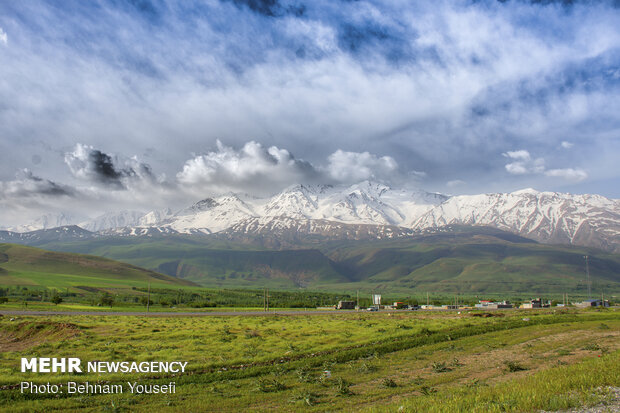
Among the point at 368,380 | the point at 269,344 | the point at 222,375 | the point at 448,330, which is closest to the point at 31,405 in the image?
the point at 222,375

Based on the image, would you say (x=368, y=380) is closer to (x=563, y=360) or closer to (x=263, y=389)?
(x=263, y=389)

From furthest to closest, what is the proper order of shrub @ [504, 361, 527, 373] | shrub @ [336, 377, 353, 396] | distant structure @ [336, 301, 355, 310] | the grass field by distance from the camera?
distant structure @ [336, 301, 355, 310] → shrub @ [504, 361, 527, 373] → shrub @ [336, 377, 353, 396] → the grass field

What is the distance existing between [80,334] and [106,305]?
98022 millimetres

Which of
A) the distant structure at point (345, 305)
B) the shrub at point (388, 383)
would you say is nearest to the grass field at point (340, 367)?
the shrub at point (388, 383)

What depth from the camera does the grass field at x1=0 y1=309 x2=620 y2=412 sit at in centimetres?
2064

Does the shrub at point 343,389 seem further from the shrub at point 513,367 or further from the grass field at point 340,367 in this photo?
the shrub at point 513,367

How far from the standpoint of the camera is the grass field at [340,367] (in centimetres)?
2064

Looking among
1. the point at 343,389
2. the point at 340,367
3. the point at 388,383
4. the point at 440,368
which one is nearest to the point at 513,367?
the point at 440,368

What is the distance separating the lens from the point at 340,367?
3300 cm

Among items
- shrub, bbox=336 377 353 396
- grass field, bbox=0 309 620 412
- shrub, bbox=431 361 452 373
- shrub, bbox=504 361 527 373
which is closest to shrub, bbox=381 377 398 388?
grass field, bbox=0 309 620 412

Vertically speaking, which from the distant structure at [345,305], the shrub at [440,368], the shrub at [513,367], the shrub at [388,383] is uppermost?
the shrub at [388,383]

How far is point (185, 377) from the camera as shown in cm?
2884

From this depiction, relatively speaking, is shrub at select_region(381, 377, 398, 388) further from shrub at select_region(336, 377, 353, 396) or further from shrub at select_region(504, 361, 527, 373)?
shrub at select_region(504, 361, 527, 373)

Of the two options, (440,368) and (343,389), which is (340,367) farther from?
(343,389)
